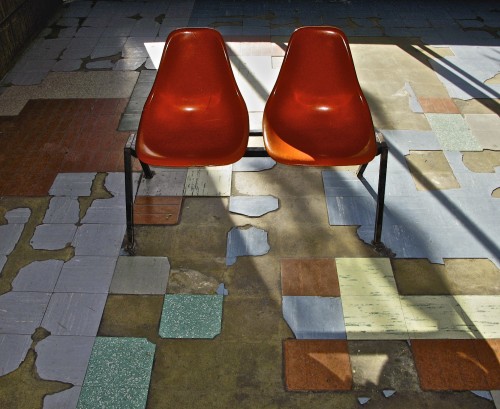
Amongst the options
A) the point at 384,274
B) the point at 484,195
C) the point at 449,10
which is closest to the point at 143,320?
the point at 384,274

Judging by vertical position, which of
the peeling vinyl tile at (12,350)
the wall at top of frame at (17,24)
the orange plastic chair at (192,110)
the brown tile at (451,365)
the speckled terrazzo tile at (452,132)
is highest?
the orange plastic chair at (192,110)

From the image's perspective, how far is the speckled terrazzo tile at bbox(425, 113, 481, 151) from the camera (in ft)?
11.5

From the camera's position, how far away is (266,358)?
224 centimetres

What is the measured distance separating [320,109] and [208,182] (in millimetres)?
897

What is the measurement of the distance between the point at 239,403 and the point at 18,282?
1381 millimetres

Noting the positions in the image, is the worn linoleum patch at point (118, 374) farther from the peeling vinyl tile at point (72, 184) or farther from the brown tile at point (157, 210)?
the peeling vinyl tile at point (72, 184)

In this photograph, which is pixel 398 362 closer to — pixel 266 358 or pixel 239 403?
pixel 266 358

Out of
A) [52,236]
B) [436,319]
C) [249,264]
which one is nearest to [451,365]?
[436,319]

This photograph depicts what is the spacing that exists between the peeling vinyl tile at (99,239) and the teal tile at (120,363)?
59cm

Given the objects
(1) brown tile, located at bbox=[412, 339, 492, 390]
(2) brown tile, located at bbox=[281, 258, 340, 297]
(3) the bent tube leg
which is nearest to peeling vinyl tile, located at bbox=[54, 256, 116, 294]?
(2) brown tile, located at bbox=[281, 258, 340, 297]

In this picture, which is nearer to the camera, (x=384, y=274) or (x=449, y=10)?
(x=384, y=274)

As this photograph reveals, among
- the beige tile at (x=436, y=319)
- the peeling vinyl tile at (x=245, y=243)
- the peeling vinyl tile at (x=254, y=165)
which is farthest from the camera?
the peeling vinyl tile at (x=254, y=165)

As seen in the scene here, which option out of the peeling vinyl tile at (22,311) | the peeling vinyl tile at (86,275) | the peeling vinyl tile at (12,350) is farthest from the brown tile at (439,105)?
the peeling vinyl tile at (12,350)

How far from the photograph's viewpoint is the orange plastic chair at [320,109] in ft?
8.45
